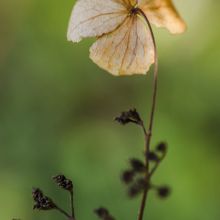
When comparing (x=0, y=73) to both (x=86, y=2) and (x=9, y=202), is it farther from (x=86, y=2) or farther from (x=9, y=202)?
(x=86, y=2)

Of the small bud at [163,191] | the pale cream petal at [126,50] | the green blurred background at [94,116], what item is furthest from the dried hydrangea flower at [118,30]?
the green blurred background at [94,116]

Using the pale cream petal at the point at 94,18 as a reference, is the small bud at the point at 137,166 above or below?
below

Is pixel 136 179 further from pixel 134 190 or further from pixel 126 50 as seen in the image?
pixel 126 50

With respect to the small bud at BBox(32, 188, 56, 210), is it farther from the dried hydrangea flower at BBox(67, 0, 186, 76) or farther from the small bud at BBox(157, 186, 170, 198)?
the dried hydrangea flower at BBox(67, 0, 186, 76)

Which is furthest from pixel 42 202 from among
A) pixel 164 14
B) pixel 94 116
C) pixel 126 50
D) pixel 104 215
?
pixel 94 116

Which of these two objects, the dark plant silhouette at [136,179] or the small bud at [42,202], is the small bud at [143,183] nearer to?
the dark plant silhouette at [136,179]

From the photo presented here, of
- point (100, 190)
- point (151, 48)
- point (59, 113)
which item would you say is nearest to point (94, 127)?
point (59, 113)
